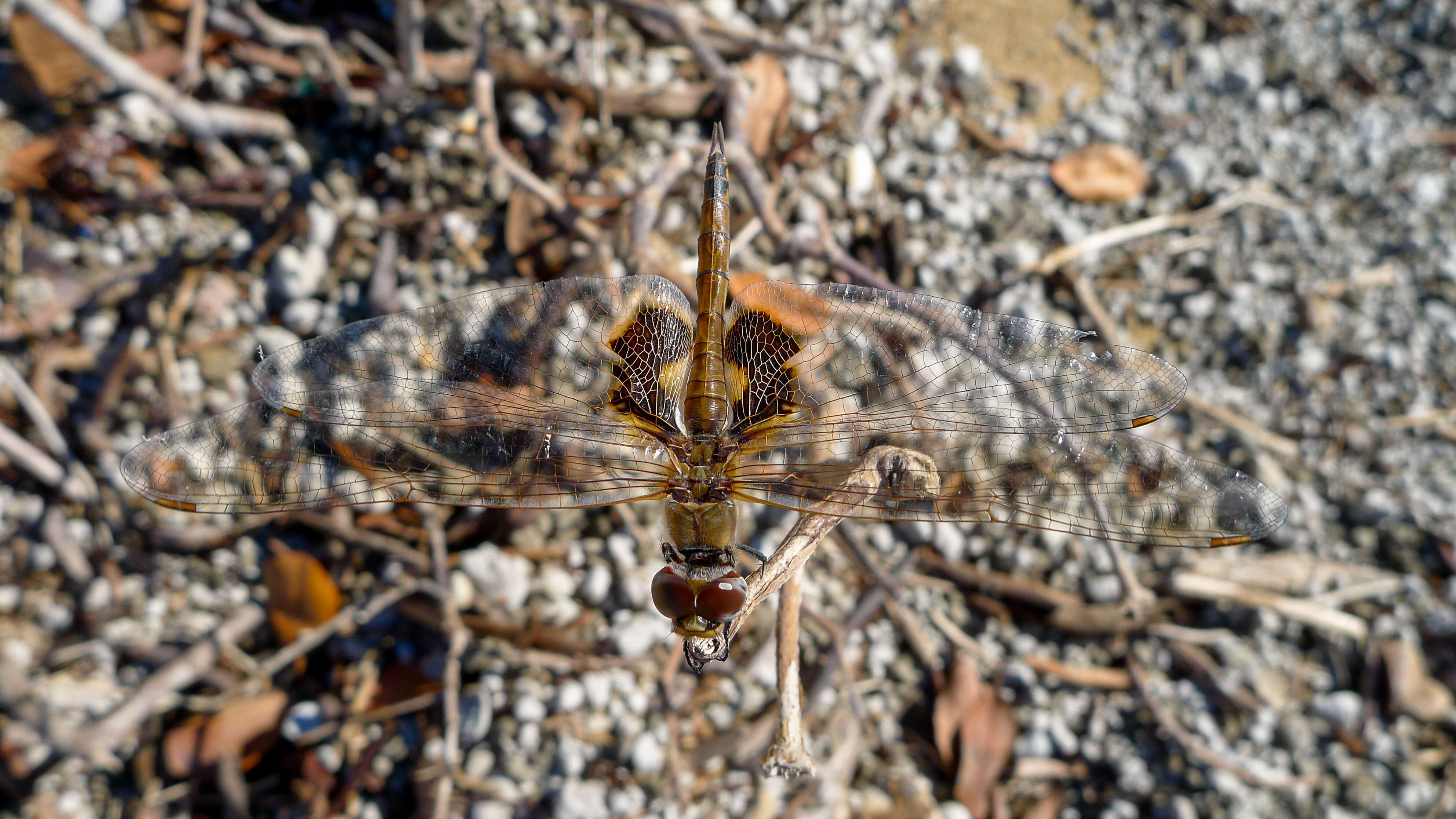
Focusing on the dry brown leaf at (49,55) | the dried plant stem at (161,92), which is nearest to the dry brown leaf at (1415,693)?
the dried plant stem at (161,92)

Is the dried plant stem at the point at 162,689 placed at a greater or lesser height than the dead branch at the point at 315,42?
lesser

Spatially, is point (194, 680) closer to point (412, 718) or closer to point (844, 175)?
point (412, 718)

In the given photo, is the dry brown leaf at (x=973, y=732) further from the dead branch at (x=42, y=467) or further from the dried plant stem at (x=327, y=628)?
the dead branch at (x=42, y=467)

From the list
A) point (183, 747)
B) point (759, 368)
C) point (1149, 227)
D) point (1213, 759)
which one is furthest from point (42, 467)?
point (1149, 227)

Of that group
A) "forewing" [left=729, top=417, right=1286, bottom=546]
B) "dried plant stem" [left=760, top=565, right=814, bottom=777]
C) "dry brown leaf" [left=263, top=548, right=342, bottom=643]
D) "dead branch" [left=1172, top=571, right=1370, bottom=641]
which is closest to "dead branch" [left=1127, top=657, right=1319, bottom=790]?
"dead branch" [left=1172, top=571, right=1370, bottom=641]

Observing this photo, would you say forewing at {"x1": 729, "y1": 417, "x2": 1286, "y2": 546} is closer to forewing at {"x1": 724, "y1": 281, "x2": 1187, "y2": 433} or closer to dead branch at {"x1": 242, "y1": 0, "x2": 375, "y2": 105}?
forewing at {"x1": 724, "y1": 281, "x2": 1187, "y2": 433}

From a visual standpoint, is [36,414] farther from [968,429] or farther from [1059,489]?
[1059,489]
